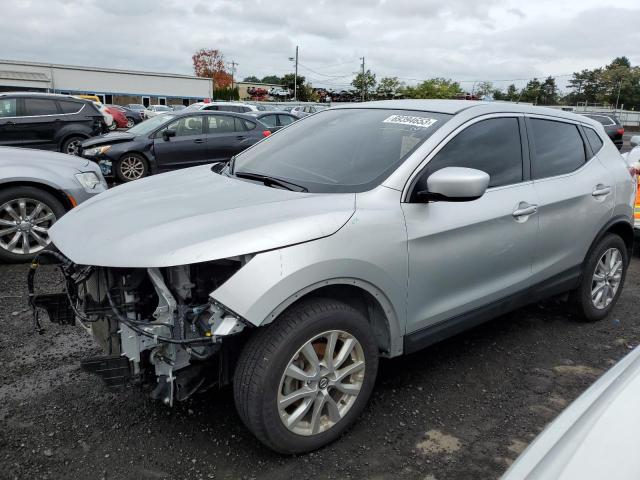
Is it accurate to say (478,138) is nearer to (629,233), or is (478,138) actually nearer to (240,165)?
(240,165)

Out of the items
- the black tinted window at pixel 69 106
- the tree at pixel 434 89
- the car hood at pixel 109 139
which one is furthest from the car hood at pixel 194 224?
the tree at pixel 434 89

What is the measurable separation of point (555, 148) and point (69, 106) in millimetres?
12293

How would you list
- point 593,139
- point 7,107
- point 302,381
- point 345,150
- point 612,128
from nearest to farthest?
point 302,381 → point 345,150 → point 593,139 → point 7,107 → point 612,128

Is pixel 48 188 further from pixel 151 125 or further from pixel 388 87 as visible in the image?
pixel 388 87

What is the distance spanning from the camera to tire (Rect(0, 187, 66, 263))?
5152 mm

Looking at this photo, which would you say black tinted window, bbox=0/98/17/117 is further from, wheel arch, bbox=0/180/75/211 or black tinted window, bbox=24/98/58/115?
wheel arch, bbox=0/180/75/211

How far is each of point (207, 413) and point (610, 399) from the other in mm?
2026

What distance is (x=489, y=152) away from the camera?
3.20 m

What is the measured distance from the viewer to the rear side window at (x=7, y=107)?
11789mm

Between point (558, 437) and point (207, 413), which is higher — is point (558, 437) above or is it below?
above

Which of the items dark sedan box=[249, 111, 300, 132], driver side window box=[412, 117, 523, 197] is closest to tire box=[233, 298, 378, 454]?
driver side window box=[412, 117, 523, 197]

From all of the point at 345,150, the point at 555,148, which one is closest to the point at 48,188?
the point at 345,150

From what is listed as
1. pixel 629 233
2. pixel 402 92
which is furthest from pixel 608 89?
pixel 629 233

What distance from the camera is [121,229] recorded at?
7.93ft
